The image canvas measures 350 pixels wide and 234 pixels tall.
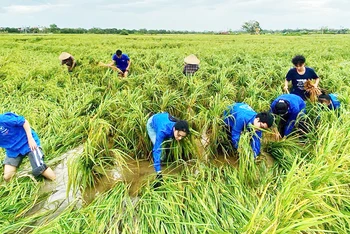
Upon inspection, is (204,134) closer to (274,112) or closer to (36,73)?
(274,112)

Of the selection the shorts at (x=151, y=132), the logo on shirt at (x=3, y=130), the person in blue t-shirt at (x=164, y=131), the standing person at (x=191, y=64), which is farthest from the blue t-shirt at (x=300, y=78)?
the logo on shirt at (x=3, y=130)

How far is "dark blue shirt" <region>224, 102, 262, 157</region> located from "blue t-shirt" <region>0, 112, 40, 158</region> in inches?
98.5

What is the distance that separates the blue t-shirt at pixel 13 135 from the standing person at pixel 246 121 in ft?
8.21

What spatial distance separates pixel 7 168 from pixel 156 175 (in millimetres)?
1724

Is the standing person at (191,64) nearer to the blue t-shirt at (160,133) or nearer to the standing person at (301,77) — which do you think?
the standing person at (301,77)

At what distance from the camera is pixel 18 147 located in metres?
2.98

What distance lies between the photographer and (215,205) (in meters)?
2.40

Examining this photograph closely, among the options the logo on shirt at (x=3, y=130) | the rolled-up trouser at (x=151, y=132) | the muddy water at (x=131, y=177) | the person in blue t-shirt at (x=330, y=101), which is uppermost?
the person in blue t-shirt at (x=330, y=101)

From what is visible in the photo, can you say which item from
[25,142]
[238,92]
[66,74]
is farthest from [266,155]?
[66,74]

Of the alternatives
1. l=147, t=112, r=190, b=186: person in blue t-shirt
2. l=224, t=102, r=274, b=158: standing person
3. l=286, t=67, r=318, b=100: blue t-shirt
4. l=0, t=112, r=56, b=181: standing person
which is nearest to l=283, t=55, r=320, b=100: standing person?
l=286, t=67, r=318, b=100: blue t-shirt

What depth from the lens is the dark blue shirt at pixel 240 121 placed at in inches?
120

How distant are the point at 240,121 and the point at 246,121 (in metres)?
0.08

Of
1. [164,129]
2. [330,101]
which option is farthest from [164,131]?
[330,101]

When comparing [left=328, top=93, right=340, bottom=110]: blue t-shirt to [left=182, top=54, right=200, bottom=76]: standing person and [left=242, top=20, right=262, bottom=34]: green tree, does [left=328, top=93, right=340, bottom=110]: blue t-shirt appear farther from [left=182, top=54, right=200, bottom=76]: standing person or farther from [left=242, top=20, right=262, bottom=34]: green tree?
[left=242, top=20, right=262, bottom=34]: green tree
